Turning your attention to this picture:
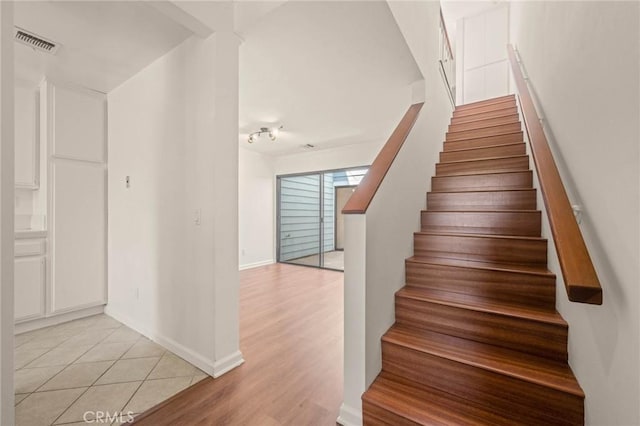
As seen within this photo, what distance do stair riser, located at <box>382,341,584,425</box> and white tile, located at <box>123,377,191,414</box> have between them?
1.33 metres

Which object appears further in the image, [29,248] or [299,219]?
[299,219]

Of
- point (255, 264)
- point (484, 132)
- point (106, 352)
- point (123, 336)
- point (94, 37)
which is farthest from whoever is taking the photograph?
point (255, 264)

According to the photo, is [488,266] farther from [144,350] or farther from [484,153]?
[144,350]

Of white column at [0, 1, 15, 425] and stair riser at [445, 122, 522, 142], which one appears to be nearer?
white column at [0, 1, 15, 425]

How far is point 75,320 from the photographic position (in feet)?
9.20

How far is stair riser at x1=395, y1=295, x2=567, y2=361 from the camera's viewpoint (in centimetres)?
136

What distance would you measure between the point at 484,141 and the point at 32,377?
458 cm

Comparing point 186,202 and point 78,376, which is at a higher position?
point 186,202

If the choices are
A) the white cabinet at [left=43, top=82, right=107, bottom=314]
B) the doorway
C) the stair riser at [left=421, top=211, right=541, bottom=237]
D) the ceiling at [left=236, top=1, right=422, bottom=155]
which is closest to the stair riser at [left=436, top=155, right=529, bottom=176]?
the stair riser at [left=421, top=211, right=541, bottom=237]

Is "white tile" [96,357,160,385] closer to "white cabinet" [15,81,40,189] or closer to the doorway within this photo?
"white cabinet" [15,81,40,189]

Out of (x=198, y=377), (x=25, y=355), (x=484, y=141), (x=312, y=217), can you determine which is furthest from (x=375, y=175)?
(x=312, y=217)

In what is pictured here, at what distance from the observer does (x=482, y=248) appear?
1.98 m

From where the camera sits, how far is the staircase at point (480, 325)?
126cm

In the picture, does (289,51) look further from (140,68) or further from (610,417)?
(610,417)
